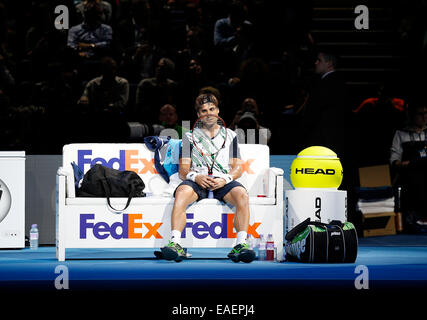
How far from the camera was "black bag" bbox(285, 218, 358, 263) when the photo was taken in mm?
5281

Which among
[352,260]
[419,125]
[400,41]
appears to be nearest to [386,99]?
[419,125]

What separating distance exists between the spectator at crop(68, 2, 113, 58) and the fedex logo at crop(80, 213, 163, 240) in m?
4.66

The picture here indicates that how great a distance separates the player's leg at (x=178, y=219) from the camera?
17.3 feet

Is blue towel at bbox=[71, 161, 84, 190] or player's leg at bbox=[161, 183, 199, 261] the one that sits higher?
blue towel at bbox=[71, 161, 84, 190]

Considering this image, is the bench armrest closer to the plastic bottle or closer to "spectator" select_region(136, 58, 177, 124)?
the plastic bottle

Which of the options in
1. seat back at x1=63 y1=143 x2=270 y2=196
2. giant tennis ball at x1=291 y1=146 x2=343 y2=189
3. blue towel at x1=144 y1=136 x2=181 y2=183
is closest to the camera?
giant tennis ball at x1=291 y1=146 x2=343 y2=189

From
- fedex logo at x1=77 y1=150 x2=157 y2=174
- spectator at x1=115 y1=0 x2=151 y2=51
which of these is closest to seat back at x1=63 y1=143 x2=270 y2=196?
fedex logo at x1=77 y1=150 x2=157 y2=174

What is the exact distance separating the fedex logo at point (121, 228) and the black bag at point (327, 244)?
1.09 m

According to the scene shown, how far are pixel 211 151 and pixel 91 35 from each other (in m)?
4.75

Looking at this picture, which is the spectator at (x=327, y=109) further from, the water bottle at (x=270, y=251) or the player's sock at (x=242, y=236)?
the player's sock at (x=242, y=236)

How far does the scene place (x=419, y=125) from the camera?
8367 millimetres
